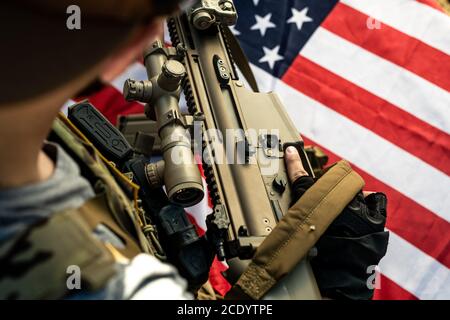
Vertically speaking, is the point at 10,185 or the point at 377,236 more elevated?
the point at 10,185

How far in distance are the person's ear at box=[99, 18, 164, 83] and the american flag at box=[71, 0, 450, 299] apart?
136 centimetres

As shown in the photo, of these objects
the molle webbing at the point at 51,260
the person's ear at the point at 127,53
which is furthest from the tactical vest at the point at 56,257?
the person's ear at the point at 127,53

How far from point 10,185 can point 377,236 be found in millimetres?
1019

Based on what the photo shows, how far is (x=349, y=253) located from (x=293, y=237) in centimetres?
19

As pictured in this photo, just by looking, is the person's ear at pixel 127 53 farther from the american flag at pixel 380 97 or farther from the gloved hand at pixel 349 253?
the american flag at pixel 380 97

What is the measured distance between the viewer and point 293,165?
1534mm

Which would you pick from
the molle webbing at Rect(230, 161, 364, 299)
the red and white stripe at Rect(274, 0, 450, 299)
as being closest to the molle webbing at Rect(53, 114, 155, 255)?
the molle webbing at Rect(230, 161, 364, 299)

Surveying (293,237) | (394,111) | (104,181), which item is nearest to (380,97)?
(394,111)

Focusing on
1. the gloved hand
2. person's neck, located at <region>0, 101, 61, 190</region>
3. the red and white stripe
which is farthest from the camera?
the red and white stripe

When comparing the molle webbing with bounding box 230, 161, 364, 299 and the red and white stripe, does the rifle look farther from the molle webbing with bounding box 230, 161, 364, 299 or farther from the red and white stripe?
the red and white stripe

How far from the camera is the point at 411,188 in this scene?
2.12 metres

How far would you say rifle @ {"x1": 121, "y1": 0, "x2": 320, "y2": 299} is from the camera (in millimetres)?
1391
